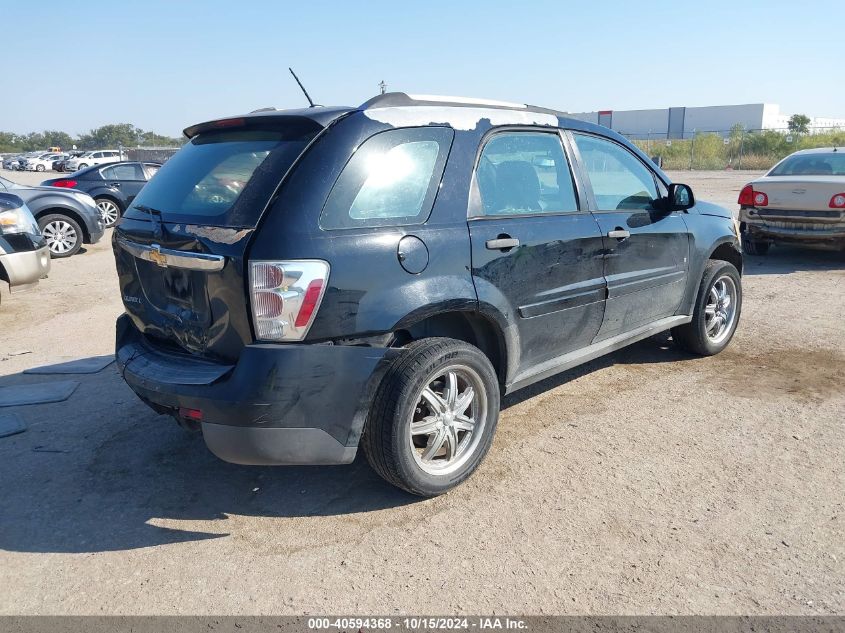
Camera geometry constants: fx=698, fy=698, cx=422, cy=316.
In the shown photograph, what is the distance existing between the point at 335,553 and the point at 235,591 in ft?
1.47

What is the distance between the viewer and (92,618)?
8.59 ft

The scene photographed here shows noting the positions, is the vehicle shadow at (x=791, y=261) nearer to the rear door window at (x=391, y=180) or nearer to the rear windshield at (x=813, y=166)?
the rear windshield at (x=813, y=166)

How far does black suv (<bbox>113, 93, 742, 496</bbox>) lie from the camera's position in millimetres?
2945

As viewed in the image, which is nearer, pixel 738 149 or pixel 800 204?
pixel 800 204

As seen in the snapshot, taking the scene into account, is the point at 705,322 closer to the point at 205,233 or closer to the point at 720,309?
the point at 720,309

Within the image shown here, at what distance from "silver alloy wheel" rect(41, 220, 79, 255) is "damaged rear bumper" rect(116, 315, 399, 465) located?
9587mm

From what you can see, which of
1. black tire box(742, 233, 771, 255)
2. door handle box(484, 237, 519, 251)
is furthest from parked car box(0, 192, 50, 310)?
black tire box(742, 233, 771, 255)

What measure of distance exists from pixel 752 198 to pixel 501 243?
777cm

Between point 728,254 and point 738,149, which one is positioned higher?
point 738,149

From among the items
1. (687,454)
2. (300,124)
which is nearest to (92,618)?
(300,124)

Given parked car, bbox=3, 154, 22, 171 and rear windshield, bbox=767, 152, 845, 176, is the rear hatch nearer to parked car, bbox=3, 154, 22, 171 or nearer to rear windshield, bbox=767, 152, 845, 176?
rear windshield, bbox=767, 152, 845, 176

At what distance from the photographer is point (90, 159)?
47.1m

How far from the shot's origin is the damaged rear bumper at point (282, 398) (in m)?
2.90

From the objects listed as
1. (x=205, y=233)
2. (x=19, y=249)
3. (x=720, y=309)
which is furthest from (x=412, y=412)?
(x=19, y=249)
